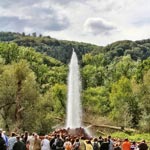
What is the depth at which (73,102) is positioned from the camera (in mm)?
54938

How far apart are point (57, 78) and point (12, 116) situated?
64.1m

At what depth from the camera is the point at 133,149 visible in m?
31.9

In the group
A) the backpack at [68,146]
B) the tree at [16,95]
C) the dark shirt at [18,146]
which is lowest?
the backpack at [68,146]

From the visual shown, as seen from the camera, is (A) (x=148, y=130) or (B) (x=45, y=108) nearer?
(B) (x=45, y=108)

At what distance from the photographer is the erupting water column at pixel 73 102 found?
50500 millimetres

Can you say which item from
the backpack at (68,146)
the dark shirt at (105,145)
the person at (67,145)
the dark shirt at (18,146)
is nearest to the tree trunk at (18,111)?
the person at (67,145)

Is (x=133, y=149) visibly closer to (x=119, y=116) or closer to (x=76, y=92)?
(x=76, y=92)

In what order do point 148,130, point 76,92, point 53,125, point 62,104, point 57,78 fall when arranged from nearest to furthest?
point 76,92 < point 53,125 < point 148,130 < point 62,104 < point 57,78

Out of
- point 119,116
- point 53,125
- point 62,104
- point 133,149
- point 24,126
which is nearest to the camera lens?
point 133,149

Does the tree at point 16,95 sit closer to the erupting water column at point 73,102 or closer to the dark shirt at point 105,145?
the erupting water column at point 73,102

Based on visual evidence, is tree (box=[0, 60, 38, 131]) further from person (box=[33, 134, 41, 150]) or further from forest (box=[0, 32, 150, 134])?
person (box=[33, 134, 41, 150])

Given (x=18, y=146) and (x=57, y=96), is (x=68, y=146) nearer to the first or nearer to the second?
(x=18, y=146)

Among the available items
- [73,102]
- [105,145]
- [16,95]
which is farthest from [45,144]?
[16,95]

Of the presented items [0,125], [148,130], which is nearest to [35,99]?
[0,125]
